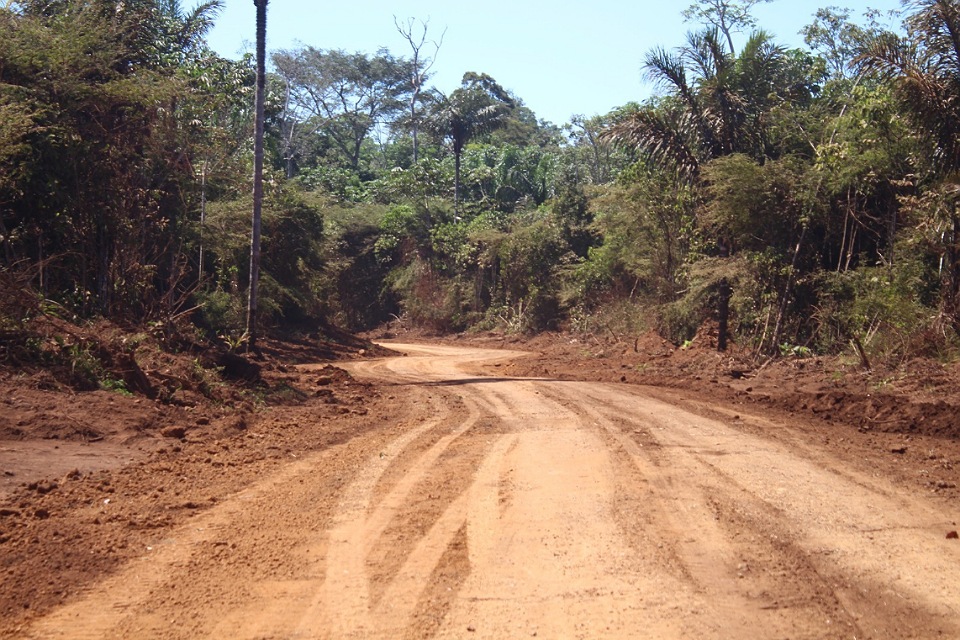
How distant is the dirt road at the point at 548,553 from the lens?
502cm

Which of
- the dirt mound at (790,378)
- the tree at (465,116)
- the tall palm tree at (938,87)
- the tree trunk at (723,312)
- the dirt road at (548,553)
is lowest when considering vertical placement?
the dirt road at (548,553)

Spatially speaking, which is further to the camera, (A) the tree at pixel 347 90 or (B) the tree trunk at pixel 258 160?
(A) the tree at pixel 347 90

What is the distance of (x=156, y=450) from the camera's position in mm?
9750

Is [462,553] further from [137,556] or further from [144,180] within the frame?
[144,180]

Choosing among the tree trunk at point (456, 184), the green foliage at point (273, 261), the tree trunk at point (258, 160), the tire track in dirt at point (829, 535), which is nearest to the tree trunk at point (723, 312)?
the tree trunk at point (258, 160)

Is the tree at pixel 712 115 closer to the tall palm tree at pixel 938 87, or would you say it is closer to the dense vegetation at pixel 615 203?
the dense vegetation at pixel 615 203

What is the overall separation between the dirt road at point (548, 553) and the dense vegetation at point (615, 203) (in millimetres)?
7226

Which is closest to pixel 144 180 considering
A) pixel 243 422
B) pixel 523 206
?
pixel 243 422

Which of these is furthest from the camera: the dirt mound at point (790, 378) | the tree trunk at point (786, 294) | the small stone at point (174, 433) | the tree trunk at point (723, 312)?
the tree trunk at point (723, 312)

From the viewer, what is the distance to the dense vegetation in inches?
614

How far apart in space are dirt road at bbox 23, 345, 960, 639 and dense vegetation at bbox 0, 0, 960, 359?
284 inches

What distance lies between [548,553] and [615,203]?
82.8 feet

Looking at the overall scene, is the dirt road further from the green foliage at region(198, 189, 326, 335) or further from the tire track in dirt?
the green foliage at region(198, 189, 326, 335)

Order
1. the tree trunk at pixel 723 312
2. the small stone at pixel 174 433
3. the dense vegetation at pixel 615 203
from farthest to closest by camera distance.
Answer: the tree trunk at pixel 723 312 → the dense vegetation at pixel 615 203 → the small stone at pixel 174 433
